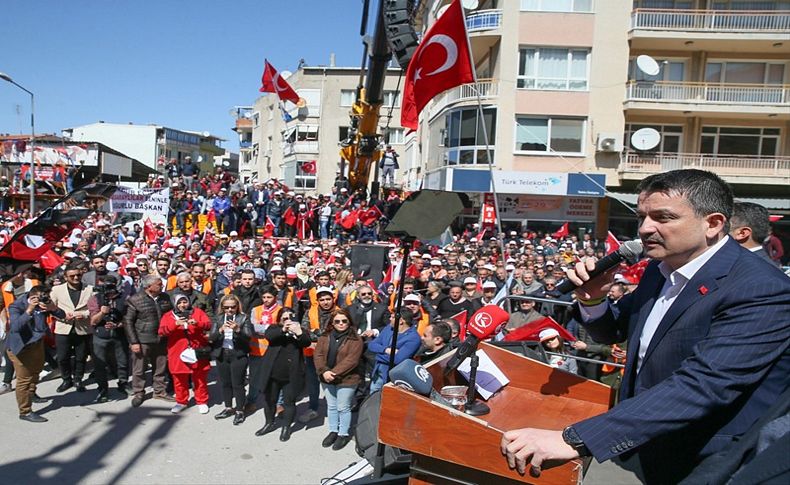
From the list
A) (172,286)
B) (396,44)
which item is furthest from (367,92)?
(172,286)

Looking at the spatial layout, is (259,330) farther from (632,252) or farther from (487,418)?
(632,252)

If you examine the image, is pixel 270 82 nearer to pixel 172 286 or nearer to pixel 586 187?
pixel 586 187

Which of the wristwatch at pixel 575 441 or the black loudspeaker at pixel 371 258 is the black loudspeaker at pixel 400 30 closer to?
the black loudspeaker at pixel 371 258

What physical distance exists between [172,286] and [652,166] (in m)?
21.2

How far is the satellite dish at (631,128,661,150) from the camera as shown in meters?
22.6

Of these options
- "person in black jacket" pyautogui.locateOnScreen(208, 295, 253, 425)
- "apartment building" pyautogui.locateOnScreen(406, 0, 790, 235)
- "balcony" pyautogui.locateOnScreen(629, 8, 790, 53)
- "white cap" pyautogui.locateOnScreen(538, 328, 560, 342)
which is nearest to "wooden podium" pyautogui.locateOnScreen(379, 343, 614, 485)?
"white cap" pyautogui.locateOnScreen(538, 328, 560, 342)

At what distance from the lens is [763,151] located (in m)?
24.2

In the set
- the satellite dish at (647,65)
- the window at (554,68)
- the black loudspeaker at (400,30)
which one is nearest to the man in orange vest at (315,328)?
the black loudspeaker at (400,30)

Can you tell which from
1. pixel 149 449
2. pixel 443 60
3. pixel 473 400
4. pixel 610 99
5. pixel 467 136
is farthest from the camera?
pixel 467 136

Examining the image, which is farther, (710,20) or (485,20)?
(485,20)

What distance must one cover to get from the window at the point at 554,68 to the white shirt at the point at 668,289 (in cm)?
2273

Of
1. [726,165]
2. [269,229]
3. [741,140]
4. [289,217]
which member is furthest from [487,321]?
[741,140]

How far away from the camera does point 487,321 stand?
12.7 ft

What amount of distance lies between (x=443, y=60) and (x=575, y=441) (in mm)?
7093
